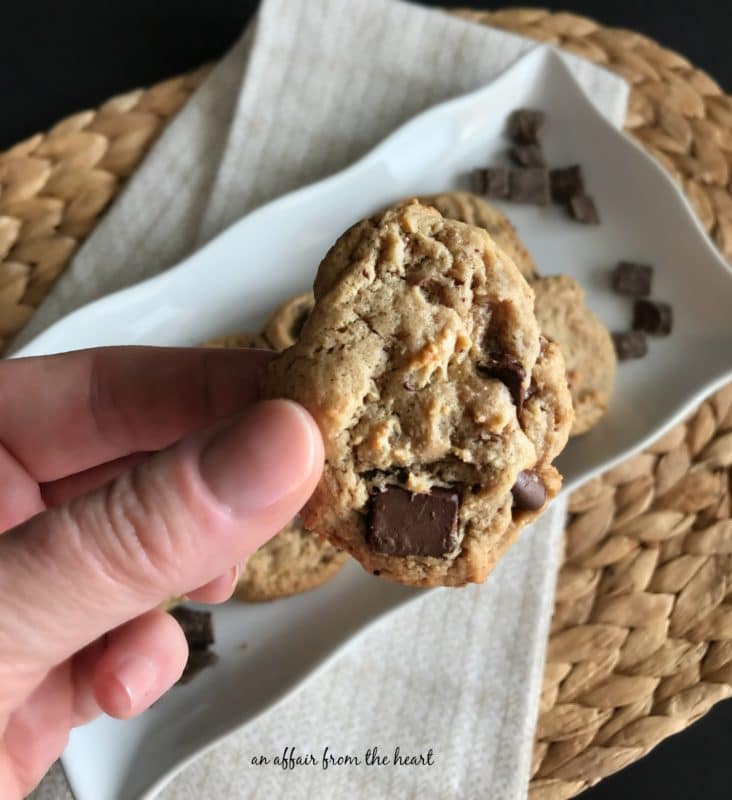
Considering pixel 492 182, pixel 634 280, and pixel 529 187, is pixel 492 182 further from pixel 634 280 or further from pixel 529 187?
pixel 634 280

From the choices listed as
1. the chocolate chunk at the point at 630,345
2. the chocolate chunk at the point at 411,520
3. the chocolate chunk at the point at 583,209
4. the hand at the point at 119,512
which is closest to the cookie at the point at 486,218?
the chocolate chunk at the point at 583,209

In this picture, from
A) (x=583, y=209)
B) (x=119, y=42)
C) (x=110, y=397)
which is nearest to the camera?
(x=110, y=397)

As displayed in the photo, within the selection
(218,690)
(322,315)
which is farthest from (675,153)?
(218,690)

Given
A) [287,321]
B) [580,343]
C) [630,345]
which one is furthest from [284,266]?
[630,345]

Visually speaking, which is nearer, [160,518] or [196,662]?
[160,518]

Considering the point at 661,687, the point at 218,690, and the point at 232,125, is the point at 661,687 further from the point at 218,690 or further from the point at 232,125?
the point at 232,125

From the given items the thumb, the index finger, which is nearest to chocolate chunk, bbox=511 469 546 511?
the thumb

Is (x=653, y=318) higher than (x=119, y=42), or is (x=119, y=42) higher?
(x=119, y=42)

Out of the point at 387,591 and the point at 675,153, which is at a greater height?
the point at 675,153
